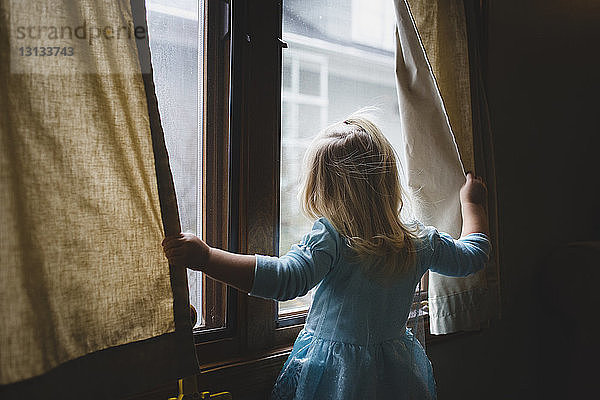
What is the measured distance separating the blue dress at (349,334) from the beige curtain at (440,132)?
0.95 feet

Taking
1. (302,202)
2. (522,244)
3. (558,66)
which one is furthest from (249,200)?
(558,66)

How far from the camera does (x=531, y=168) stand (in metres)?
1.92

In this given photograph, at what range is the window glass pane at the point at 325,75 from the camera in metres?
1.33

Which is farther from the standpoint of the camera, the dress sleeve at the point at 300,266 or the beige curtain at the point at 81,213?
the dress sleeve at the point at 300,266

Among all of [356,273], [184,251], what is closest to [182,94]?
[184,251]

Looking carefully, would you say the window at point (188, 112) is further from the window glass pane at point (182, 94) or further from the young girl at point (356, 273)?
the young girl at point (356, 273)

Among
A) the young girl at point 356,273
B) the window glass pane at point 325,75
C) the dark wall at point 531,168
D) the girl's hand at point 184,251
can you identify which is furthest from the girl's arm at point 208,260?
the dark wall at point 531,168

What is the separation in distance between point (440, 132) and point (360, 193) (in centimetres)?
43

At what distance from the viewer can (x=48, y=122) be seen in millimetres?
823

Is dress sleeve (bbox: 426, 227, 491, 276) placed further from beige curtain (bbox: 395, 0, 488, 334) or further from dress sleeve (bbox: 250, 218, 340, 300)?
dress sleeve (bbox: 250, 218, 340, 300)

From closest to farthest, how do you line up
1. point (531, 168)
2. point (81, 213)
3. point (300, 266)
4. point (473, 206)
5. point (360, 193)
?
point (81, 213) < point (300, 266) < point (360, 193) < point (473, 206) < point (531, 168)

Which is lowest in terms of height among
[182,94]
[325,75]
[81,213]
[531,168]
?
[81,213]

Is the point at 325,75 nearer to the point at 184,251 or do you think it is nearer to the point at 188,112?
the point at 188,112

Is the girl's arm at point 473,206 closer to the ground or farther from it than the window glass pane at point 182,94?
closer to the ground
